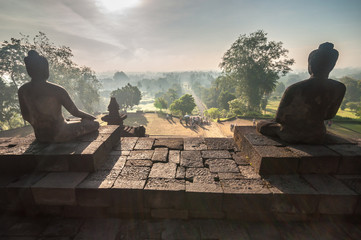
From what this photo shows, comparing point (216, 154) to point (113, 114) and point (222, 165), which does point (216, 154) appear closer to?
point (222, 165)

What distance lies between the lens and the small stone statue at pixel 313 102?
2.75 m

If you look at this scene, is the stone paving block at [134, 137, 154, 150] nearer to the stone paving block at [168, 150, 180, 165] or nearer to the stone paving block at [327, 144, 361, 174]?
the stone paving block at [168, 150, 180, 165]

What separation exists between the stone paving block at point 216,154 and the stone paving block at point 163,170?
0.84 m

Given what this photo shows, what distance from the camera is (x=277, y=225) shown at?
2424 mm

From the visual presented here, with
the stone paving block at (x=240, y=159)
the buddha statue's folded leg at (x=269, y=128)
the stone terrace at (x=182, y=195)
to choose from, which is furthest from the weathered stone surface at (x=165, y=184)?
the buddha statue's folded leg at (x=269, y=128)

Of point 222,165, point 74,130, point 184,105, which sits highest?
point 74,130

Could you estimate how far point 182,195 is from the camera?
7.87 ft

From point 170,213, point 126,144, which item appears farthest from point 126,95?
point 170,213

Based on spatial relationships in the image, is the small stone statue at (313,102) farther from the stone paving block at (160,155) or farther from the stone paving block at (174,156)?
the stone paving block at (160,155)

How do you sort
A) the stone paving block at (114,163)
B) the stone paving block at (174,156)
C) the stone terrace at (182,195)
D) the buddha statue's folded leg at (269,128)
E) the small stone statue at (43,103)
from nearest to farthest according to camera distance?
1. the stone terrace at (182,195)
2. the small stone statue at (43,103)
3. the stone paving block at (114,163)
4. the stone paving block at (174,156)
5. the buddha statue's folded leg at (269,128)

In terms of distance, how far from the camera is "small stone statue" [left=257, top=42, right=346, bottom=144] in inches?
108

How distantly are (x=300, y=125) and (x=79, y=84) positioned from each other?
35458mm

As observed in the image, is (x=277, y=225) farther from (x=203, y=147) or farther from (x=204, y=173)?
(x=203, y=147)

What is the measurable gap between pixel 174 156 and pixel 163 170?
0.59 metres
